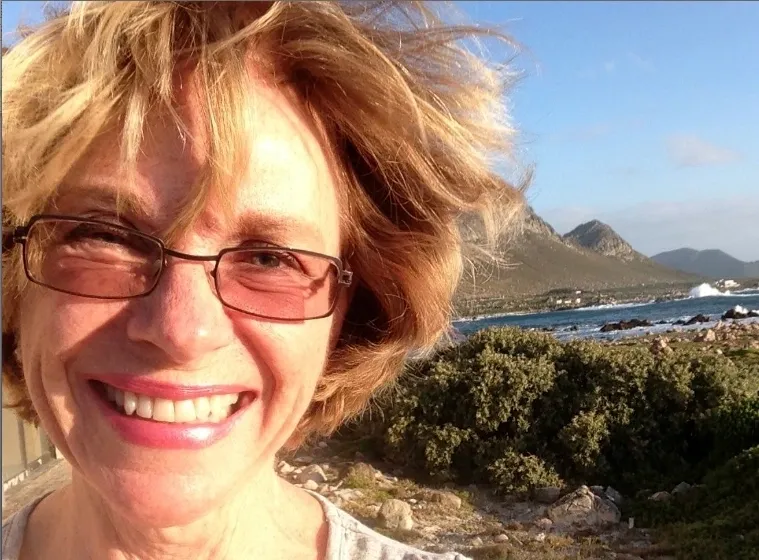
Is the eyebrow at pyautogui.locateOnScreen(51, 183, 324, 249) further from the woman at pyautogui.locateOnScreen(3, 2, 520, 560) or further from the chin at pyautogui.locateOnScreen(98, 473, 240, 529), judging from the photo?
the chin at pyautogui.locateOnScreen(98, 473, 240, 529)

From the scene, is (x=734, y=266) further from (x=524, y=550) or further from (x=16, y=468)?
(x=16, y=468)

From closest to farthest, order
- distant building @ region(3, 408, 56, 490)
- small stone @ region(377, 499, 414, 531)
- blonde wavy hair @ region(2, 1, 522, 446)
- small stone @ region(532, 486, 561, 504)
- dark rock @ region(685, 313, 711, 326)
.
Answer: blonde wavy hair @ region(2, 1, 522, 446) → distant building @ region(3, 408, 56, 490) → dark rock @ region(685, 313, 711, 326) → small stone @ region(377, 499, 414, 531) → small stone @ region(532, 486, 561, 504)

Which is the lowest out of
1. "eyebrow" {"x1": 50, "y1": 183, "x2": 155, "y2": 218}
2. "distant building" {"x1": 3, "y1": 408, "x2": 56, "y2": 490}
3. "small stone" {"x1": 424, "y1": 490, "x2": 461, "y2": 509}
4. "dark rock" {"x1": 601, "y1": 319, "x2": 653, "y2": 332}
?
"small stone" {"x1": 424, "y1": 490, "x2": 461, "y2": 509}

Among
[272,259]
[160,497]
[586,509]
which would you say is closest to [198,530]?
[160,497]

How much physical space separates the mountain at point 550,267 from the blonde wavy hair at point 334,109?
0.07m

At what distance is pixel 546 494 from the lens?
4.81 feet

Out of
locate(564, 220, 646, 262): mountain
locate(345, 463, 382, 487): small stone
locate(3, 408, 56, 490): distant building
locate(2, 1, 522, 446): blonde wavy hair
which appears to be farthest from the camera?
locate(345, 463, 382, 487): small stone

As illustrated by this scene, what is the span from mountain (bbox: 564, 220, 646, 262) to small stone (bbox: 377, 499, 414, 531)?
25.4 inches

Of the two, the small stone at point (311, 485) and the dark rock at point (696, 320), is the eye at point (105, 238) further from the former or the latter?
the dark rock at point (696, 320)

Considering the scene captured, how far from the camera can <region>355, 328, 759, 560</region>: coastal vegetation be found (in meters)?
1.17

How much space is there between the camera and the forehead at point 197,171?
2.30ft

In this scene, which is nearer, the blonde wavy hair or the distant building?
the blonde wavy hair


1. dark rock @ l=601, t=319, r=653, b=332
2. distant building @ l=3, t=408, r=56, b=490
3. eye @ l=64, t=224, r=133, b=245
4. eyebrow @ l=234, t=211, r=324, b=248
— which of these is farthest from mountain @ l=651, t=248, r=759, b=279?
distant building @ l=3, t=408, r=56, b=490

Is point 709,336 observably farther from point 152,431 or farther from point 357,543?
point 152,431
